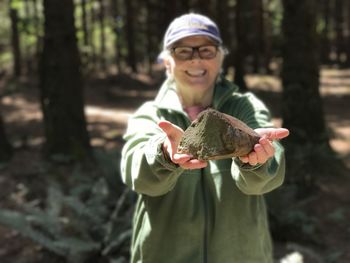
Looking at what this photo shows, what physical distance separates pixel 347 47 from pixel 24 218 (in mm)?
22918

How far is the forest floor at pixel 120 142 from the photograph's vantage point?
5.49 m

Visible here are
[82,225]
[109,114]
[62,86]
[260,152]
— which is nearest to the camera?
[260,152]

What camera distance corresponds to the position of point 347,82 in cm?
1991

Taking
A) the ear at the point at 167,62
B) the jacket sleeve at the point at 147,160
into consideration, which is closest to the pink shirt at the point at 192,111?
the jacket sleeve at the point at 147,160

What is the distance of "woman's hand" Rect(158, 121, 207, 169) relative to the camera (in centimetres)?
197

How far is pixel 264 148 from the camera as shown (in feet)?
6.41

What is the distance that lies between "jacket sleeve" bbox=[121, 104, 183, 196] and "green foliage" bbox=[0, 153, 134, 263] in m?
2.48

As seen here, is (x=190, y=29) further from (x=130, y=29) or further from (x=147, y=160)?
(x=130, y=29)

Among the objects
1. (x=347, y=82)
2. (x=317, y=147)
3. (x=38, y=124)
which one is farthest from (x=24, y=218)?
(x=347, y=82)

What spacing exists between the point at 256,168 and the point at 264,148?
0.54 feet

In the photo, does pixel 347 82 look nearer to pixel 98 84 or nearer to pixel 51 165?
pixel 98 84

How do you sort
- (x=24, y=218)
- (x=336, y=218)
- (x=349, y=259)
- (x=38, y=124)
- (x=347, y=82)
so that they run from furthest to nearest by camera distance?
1. (x=347, y=82)
2. (x=38, y=124)
3. (x=336, y=218)
4. (x=349, y=259)
5. (x=24, y=218)

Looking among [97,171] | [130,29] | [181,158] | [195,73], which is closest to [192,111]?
[195,73]

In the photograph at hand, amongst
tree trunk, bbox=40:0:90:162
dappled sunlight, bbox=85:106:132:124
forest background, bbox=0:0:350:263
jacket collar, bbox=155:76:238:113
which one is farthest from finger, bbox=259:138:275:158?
dappled sunlight, bbox=85:106:132:124
